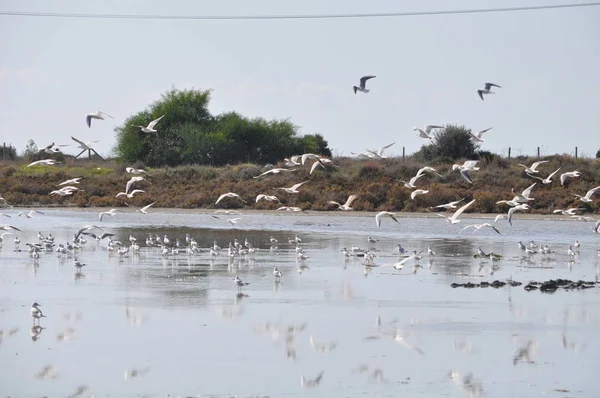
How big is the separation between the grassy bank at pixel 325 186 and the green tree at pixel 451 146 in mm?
2631

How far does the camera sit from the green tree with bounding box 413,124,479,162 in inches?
2237

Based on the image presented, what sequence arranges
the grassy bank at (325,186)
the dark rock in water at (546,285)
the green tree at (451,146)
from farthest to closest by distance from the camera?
the green tree at (451,146) < the grassy bank at (325,186) < the dark rock in water at (546,285)

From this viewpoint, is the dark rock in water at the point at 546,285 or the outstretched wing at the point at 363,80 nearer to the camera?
the dark rock in water at the point at 546,285

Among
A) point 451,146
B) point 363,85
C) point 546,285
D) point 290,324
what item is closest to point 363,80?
point 363,85

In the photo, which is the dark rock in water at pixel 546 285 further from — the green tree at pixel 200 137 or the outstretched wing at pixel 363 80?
the green tree at pixel 200 137

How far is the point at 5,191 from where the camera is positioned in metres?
51.8

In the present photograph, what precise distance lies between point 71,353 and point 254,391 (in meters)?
2.86

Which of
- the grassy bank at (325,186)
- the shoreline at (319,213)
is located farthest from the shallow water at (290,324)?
the grassy bank at (325,186)

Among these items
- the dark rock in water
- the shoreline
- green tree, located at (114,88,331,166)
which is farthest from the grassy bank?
the dark rock in water

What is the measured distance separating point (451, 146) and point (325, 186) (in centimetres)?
1151

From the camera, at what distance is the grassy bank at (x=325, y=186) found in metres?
42.8

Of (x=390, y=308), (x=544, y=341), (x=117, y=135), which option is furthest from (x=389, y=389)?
(x=117, y=135)

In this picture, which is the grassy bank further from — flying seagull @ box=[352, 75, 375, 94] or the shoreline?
flying seagull @ box=[352, 75, 375, 94]

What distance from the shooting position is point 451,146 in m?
57.1
